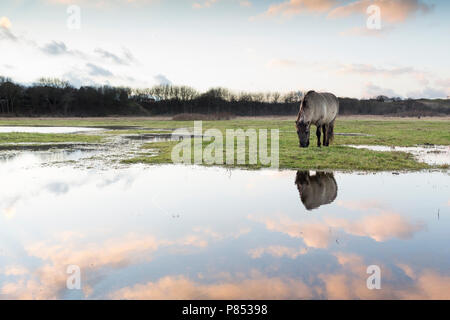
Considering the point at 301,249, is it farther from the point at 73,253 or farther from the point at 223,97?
the point at 223,97

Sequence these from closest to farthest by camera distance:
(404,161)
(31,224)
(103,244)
Answer: (103,244) < (31,224) < (404,161)

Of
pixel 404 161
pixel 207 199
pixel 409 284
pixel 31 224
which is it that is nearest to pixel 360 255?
pixel 409 284

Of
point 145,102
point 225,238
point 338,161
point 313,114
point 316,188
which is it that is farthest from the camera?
point 145,102

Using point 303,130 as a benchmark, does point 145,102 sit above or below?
Answer: above

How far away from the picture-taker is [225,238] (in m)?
5.38

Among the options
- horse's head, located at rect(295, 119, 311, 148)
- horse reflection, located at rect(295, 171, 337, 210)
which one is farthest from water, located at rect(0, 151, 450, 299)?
horse's head, located at rect(295, 119, 311, 148)

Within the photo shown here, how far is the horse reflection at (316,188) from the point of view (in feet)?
25.0

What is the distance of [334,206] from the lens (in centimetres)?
719

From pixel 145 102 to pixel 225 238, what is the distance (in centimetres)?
11904

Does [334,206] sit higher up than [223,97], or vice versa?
[223,97]

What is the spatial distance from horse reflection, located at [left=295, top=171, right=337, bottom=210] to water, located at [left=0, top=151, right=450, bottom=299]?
0.06 m

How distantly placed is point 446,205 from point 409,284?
4503 mm

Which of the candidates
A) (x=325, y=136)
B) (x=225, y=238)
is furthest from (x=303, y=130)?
(x=225, y=238)

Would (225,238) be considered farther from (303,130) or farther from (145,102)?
(145,102)
